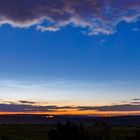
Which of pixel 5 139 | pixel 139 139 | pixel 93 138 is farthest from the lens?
pixel 5 139

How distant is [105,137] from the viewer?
46969 mm

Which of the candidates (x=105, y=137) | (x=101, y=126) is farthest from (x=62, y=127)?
(x=101, y=126)

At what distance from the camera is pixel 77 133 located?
3631 cm

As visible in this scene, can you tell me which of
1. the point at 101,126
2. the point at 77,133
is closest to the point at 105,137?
the point at 101,126

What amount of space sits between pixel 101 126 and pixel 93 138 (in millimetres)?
10316

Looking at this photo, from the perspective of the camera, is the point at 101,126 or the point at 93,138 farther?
the point at 101,126

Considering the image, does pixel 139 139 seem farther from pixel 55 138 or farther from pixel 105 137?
pixel 55 138

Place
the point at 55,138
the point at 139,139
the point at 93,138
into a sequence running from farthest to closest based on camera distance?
1. the point at 139,139
2. the point at 93,138
3. the point at 55,138

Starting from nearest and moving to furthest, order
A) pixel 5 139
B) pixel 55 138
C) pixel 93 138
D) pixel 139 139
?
pixel 55 138 → pixel 93 138 → pixel 139 139 → pixel 5 139

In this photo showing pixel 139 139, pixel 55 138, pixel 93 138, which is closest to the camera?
pixel 55 138

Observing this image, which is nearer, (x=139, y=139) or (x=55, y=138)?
(x=55, y=138)

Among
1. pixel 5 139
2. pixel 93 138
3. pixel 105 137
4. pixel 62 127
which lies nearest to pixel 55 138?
pixel 62 127

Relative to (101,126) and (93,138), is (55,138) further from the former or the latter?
(101,126)

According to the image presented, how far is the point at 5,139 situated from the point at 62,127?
1616cm
